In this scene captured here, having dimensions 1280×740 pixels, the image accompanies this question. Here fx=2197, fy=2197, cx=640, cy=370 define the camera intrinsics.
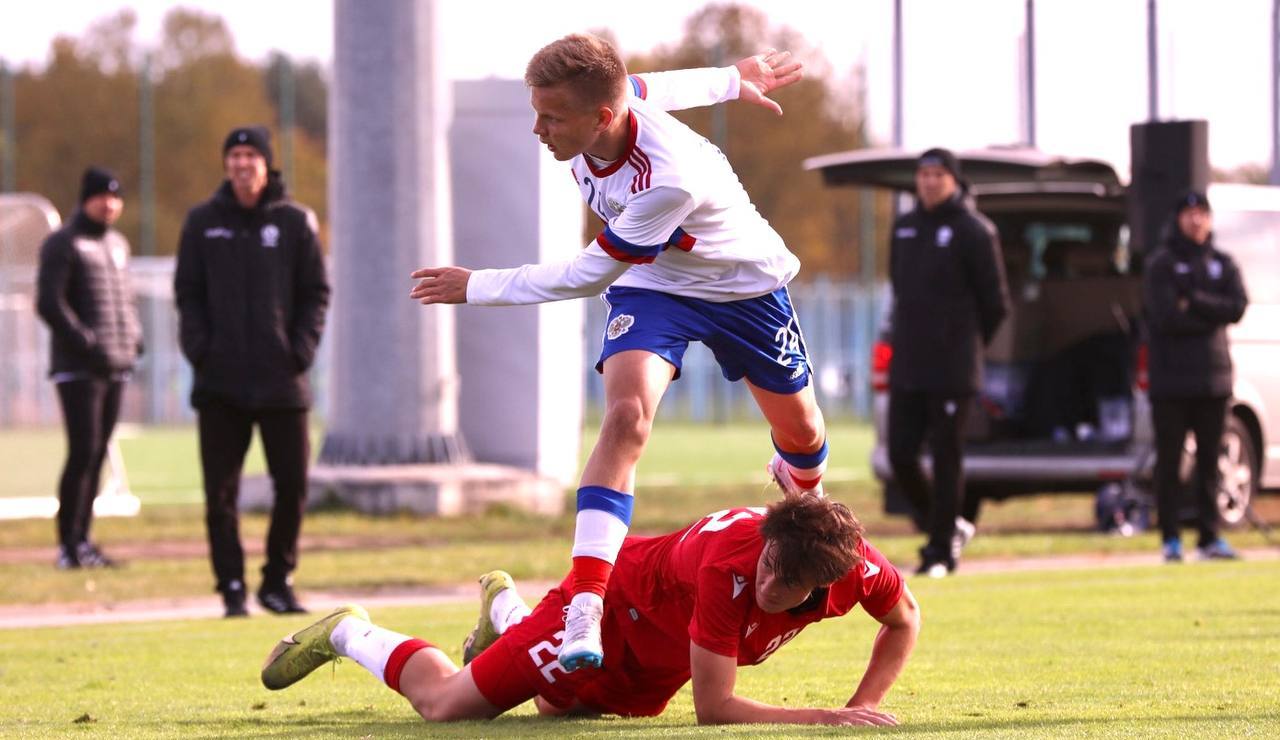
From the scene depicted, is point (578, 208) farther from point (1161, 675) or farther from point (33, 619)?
point (1161, 675)

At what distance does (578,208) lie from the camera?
19250 millimetres

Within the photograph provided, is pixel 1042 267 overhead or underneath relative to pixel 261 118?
underneath

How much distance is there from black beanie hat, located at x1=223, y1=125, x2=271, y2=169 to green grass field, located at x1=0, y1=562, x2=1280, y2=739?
7.37ft

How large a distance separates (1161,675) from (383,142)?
11212 mm

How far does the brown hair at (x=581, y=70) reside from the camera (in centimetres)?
662

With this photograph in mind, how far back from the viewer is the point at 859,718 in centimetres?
599

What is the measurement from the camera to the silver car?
14.7m

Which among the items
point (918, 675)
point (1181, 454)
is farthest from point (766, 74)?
point (1181, 454)

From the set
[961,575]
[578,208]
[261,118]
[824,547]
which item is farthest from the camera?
[261,118]

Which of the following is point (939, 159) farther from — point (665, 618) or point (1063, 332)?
point (665, 618)

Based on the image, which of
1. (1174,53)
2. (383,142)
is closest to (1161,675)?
(383,142)

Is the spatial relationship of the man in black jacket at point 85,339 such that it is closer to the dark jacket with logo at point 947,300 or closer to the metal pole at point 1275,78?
the dark jacket with logo at point 947,300

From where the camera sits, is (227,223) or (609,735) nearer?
(609,735)

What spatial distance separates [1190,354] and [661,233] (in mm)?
6781
